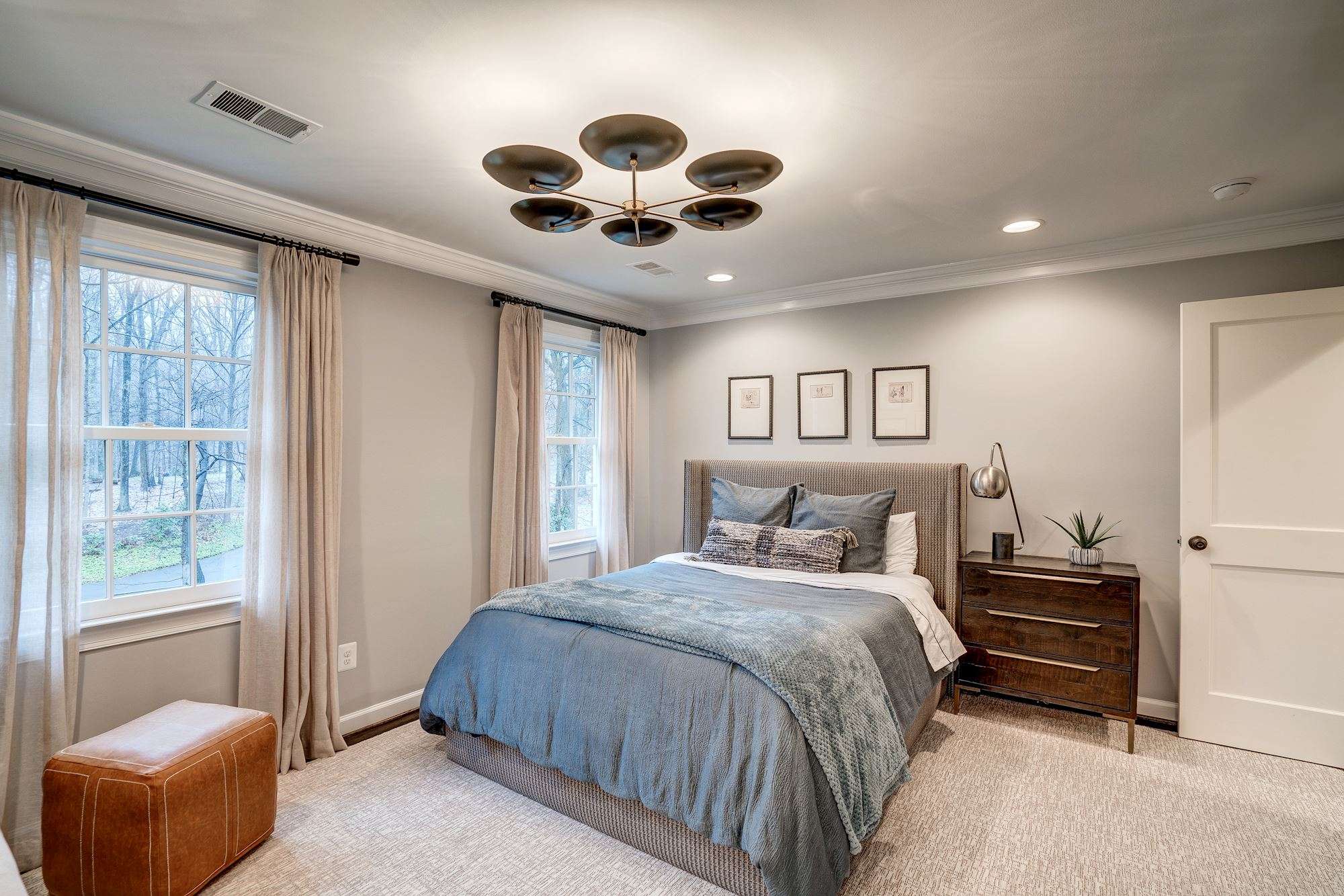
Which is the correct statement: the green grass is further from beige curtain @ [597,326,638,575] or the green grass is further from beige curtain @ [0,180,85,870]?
beige curtain @ [597,326,638,575]

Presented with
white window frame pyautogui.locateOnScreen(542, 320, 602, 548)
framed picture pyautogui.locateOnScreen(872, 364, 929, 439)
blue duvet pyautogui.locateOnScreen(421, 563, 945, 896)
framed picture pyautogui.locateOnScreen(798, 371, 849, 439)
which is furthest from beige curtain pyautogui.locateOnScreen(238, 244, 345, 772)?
framed picture pyautogui.locateOnScreen(872, 364, 929, 439)

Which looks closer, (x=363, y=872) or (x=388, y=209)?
(x=363, y=872)

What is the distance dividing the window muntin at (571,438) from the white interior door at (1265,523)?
3519mm

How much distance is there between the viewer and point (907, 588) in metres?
3.28

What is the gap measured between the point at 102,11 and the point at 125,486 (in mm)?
1747

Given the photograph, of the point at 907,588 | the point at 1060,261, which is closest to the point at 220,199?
the point at 907,588

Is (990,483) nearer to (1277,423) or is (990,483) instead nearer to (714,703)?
(1277,423)

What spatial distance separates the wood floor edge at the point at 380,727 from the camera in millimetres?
3170

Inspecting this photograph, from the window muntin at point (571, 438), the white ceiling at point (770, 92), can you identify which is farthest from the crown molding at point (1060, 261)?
the window muntin at point (571, 438)

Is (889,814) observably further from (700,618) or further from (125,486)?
(125,486)

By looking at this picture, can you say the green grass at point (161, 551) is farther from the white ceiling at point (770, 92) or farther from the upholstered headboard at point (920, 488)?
the upholstered headboard at point (920, 488)

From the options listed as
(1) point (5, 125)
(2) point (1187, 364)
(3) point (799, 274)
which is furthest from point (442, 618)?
(2) point (1187, 364)

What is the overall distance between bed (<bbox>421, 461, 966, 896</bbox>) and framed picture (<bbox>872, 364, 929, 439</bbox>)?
3.78 feet

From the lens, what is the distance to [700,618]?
2469 millimetres
